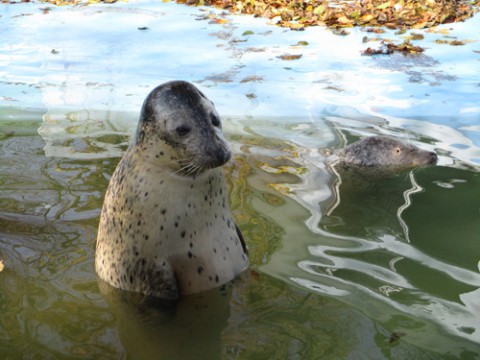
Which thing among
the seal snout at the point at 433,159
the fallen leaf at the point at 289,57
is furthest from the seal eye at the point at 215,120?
the fallen leaf at the point at 289,57

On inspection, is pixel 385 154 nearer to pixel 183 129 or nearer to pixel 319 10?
pixel 183 129

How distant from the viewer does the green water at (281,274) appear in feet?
12.0

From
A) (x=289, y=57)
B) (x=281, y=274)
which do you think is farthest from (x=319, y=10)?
(x=281, y=274)

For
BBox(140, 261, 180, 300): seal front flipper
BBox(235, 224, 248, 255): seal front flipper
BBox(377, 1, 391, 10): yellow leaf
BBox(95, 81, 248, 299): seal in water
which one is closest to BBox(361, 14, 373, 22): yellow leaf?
BBox(377, 1, 391, 10): yellow leaf

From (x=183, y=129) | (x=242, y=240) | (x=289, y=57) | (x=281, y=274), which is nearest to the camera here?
(x=183, y=129)

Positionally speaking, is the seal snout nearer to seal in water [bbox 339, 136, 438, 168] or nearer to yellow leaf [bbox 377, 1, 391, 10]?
seal in water [bbox 339, 136, 438, 168]

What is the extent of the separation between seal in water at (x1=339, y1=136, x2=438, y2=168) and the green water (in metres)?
0.15

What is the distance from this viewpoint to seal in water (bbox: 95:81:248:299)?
4016 mm

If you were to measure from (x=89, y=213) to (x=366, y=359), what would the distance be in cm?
264

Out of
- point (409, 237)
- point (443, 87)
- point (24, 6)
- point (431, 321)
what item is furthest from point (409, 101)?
point (24, 6)

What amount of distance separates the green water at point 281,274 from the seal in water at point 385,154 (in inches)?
5.8

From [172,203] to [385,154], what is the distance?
10.7 feet

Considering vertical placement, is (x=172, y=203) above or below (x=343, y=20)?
above

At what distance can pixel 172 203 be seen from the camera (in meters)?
4.12
